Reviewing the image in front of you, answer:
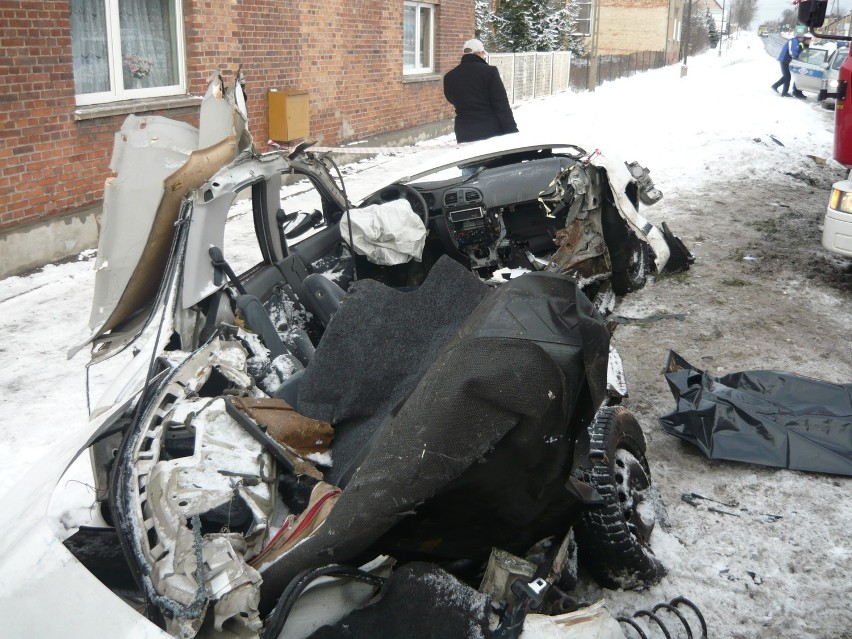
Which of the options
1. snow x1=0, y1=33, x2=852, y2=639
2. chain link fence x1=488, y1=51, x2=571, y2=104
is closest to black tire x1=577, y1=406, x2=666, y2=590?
snow x1=0, y1=33, x2=852, y2=639

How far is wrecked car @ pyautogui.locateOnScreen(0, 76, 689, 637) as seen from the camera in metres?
2.03

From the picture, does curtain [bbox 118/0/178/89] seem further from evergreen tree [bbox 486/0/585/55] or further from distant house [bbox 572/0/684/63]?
distant house [bbox 572/0/684/63]

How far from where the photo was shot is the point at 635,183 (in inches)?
210

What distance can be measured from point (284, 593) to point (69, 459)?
753 millimetres

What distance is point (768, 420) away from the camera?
4035 mm

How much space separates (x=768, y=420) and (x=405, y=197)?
261 cm

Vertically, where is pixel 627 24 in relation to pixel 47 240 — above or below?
above

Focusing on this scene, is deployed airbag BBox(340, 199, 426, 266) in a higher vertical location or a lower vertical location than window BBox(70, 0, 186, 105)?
lower

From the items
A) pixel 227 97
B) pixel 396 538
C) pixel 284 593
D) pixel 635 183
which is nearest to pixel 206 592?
pixel 284 593

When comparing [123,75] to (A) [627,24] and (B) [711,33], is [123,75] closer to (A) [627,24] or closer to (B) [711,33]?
(A) [627,24]

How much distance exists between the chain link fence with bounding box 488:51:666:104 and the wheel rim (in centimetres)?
1494

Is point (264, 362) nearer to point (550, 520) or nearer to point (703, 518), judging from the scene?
point (550, 520)

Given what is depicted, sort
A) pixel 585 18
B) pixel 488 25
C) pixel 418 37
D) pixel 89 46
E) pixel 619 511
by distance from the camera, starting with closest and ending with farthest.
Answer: pixel 619 511 → pixel 89 46 → pixel 418 37 → pixel 488 25 → pixel 585 18

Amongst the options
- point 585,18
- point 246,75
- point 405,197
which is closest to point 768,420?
point 405,197
